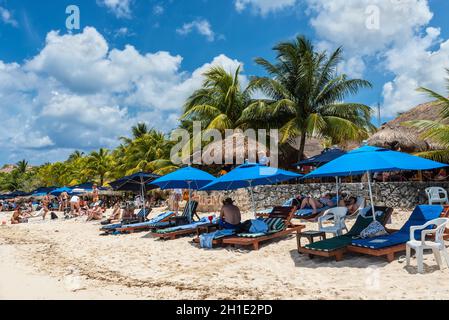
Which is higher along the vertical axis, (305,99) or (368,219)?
(305,99)

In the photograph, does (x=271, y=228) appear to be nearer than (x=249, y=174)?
No

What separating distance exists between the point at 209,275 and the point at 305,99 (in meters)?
14.1

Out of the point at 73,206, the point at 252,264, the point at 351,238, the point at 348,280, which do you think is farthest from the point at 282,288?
the point at 73,206

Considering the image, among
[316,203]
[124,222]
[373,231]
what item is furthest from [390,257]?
[124,222]

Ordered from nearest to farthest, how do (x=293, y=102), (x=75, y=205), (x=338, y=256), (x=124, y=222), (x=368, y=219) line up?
(x=338, y=256) → (x=368, y=219) → (x=124, y=222) → (x=293, y=102) → (x=75, y=205)

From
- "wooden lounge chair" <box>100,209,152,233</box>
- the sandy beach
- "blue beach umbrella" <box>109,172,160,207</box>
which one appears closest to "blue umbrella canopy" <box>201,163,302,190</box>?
the sandy beach

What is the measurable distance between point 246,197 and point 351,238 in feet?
28.8

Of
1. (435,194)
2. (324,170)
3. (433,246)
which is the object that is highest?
(324,170)

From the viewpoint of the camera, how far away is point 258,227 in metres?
7.98

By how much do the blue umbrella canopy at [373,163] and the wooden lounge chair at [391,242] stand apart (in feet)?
2.67

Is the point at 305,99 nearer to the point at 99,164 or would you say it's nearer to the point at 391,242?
the point at 391,242

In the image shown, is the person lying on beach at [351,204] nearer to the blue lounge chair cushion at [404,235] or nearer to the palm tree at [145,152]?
the blue lounge chair cushion at [404,235]

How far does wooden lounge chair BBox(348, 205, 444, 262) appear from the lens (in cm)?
561

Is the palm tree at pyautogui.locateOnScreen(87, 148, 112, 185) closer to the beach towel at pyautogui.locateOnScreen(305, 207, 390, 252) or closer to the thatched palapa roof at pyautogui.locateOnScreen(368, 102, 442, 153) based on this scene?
the thatched palapa roof at pyautogui.locateOnScreen(368, 102, 442, 153)
